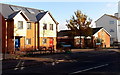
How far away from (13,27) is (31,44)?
18.4 ft

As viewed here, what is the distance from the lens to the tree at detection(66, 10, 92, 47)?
1620 inches

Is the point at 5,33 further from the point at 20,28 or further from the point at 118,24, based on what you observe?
the point at 118,24

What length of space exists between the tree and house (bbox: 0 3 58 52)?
5.60 m

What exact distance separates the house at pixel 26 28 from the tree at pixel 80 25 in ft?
18.4

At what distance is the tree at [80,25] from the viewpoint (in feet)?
135

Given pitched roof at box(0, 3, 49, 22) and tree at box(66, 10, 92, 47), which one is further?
tree at box(66, 10, 92, 47)

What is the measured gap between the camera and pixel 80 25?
41250 mm

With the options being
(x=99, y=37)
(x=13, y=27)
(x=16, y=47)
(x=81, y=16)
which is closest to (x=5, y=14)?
(x=13, y=27)

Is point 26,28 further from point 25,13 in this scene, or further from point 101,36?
point 101,36

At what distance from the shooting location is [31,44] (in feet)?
111

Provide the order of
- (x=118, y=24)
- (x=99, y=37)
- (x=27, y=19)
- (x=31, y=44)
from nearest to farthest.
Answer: (x=27, y=19)
(x=31, y=44)
(x=99, y=37)
(x=118, y=24)

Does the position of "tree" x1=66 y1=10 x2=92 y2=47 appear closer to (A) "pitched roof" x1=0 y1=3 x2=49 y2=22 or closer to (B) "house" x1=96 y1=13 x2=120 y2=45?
Result: (A) "pitched roof" x1=0 y1=3 x2=49 y2=22

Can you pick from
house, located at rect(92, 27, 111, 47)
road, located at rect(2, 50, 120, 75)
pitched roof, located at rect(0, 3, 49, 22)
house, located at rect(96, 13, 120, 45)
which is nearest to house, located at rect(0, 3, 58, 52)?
pitched roof, located at rect(0, 3, 49, 22)

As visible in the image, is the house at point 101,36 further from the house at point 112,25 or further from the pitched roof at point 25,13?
the pitched roof at point 25,13
